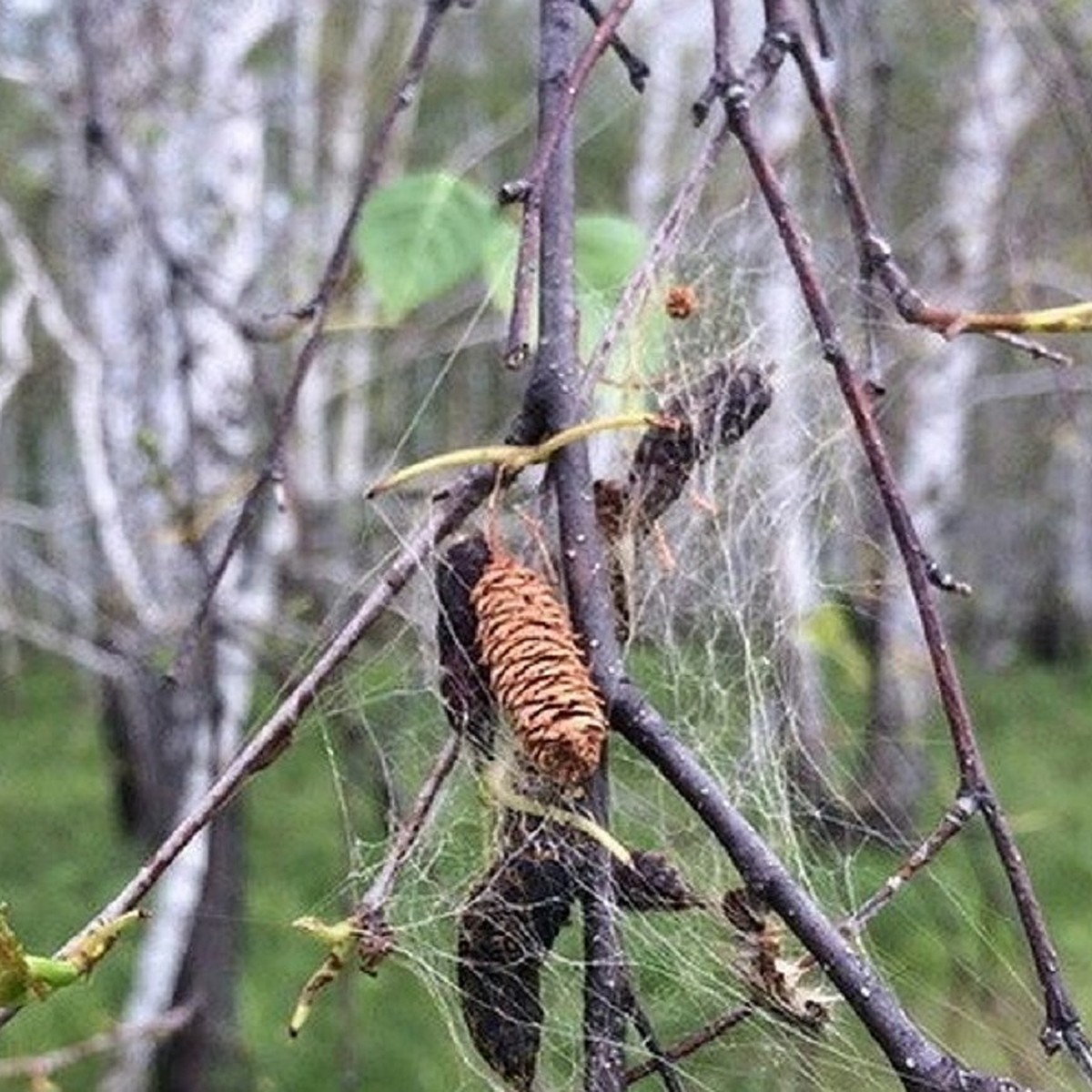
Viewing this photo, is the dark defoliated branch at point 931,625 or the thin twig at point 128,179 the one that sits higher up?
the thin twig at point 128,179

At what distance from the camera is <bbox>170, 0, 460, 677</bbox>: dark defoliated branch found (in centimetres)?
70

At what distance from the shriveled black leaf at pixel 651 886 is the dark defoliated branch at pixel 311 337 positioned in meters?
0.20

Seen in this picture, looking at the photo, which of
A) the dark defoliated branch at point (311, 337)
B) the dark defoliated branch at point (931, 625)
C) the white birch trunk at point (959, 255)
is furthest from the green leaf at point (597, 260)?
the white birch trunk at point (959, 255)

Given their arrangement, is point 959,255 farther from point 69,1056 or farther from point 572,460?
point 572,460

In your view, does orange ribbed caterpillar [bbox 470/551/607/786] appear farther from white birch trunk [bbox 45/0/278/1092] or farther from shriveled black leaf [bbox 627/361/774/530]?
white birch trunk [bbox 45/0/278/1092]

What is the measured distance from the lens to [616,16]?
640 millimetres

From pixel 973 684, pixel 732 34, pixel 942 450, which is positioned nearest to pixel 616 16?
pixel 732 34

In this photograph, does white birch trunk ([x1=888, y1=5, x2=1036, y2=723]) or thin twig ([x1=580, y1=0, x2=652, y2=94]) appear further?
white birch trunk ([x1=888, y1=5, x2=1036, y2=723])

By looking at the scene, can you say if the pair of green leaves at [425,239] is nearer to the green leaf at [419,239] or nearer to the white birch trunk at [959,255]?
the green leaf at [419,239]

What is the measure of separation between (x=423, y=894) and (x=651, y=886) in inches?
3.0

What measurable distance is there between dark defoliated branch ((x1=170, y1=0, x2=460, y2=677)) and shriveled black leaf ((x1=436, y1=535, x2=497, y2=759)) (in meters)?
0.13

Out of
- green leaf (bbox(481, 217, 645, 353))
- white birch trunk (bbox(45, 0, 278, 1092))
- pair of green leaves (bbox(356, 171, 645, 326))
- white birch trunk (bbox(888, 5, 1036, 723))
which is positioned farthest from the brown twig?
white birch trunk (bbox(888, 5, 1036, 723))

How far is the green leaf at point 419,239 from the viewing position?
1121mm

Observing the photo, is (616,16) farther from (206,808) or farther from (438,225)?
(438,225)
